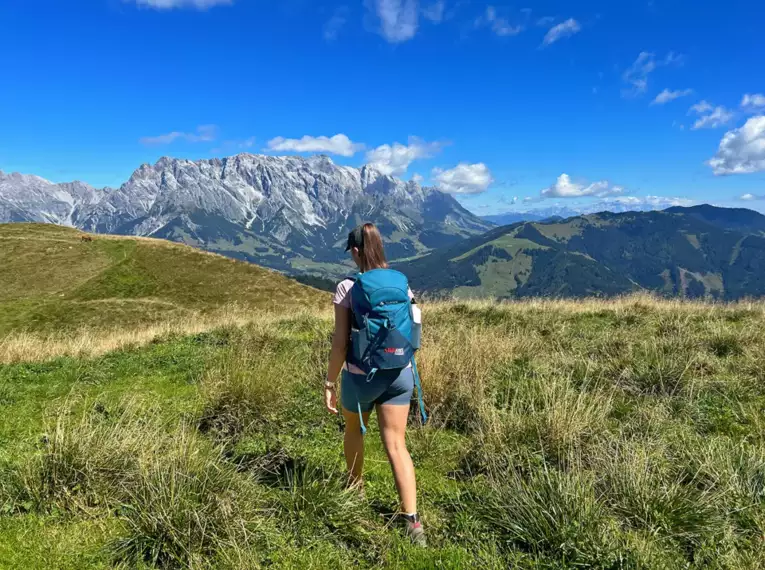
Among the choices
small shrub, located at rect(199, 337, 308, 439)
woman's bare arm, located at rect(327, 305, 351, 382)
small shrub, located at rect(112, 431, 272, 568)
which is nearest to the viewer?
small shrub, located at rect(112, 431, 272, 568)

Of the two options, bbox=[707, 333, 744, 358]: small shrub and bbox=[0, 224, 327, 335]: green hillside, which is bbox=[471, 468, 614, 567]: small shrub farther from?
bbox=[0, 224, 327, 335]: green hillside

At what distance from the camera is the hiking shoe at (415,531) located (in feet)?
13.3

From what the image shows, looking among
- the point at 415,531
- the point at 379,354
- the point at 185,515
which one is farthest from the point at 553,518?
the point at 185,515

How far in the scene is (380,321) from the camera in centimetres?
402

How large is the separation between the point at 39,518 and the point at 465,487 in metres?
4.54

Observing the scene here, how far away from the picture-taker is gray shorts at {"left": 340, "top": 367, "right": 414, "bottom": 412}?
4.16 metres

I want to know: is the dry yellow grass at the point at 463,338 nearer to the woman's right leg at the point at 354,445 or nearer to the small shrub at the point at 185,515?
the woman's right leg at the point at 354,445

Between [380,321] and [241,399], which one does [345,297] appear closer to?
[380,321]

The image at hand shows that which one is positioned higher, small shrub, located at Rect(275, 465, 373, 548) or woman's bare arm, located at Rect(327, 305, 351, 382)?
woman's bare arm, located at Rect(327, 305, 351, 382)

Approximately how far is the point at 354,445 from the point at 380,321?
1.55 metres

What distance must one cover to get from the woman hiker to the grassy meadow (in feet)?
2.14

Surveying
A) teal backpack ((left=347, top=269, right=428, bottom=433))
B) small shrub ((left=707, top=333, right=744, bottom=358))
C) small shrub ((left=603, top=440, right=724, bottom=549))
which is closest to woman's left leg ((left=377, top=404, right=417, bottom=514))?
teal backpack ((left=347, top=269, right=428, bottom=433))

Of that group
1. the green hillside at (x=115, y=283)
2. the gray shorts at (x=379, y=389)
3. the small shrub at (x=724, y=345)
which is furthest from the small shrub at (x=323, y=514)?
the green hillside at (x=115, y=283)

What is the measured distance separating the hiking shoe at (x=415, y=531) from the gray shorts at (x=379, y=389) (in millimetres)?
1096
